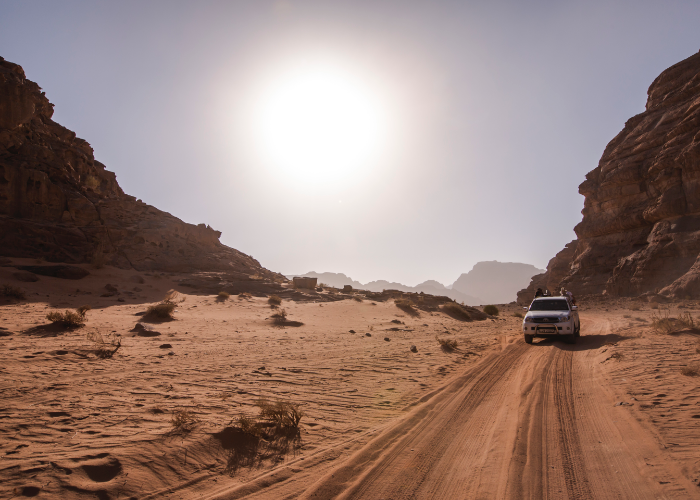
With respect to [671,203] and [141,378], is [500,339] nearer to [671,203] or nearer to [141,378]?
[141,378]

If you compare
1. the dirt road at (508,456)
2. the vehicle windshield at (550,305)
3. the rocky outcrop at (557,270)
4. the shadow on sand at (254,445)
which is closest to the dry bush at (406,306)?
the vehicle windshield at (550,305)

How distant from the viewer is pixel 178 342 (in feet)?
35.4

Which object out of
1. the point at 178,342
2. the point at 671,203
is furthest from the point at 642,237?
the point at 178,342

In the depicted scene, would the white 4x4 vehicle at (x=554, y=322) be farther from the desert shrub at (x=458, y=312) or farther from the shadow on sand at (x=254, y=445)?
the desert shrub at (x=458, y=312)

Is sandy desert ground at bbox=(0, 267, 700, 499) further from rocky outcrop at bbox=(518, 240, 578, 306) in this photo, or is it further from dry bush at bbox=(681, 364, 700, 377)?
rocky outcrop at bbox=(518, 240, 578, 306)

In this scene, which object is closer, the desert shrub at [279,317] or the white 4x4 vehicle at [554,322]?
the white 4x4 vehicle at [554,322]

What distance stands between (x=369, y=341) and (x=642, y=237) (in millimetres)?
40817

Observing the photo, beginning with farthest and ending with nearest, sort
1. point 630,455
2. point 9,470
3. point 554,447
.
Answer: point 554,447, point 630,455, point 9,470

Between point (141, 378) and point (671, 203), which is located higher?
point (671, 203)

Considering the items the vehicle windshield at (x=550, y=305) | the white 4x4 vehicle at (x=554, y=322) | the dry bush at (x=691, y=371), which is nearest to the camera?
the dry bush at (x=691, y=371)

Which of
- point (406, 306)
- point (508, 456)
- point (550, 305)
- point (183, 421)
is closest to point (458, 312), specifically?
point (406, 306)

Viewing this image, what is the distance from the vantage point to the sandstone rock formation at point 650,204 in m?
31.8

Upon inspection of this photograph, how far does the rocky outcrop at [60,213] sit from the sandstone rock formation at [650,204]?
127 ft

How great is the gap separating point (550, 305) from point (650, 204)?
3466 cm
